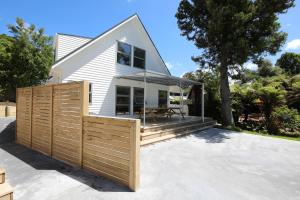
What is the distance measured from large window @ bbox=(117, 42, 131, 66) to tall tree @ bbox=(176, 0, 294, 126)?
13.0 ft

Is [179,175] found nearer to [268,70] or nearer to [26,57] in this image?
[26,57]

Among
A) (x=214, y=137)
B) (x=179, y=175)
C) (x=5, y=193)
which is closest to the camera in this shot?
(x=5, y=193)

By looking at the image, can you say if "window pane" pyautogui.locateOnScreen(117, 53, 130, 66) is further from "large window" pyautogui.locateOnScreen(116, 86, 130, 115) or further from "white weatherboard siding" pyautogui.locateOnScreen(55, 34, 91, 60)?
"white weatherboard siding" pyautogui.locateOnScreen(55, 34, 91, 60)

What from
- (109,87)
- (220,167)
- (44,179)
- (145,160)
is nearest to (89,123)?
(44,179)

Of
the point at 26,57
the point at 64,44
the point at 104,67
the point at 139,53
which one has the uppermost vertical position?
the point at 64,44

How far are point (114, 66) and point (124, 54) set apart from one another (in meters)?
1.32

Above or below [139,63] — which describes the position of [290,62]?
above

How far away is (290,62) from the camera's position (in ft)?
130

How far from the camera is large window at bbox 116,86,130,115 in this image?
1297 centimetres

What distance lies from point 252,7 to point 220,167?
963 cm

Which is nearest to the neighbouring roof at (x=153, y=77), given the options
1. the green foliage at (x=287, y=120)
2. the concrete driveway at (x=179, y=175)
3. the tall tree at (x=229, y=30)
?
the tall tree at (x=229, y=30)

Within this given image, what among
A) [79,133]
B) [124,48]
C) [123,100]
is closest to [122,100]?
[123,100]

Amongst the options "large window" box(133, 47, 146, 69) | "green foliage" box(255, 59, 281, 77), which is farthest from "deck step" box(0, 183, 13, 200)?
"green foliage" box(255, 59, 281, 77)

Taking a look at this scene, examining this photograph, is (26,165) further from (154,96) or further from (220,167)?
(154,96)
